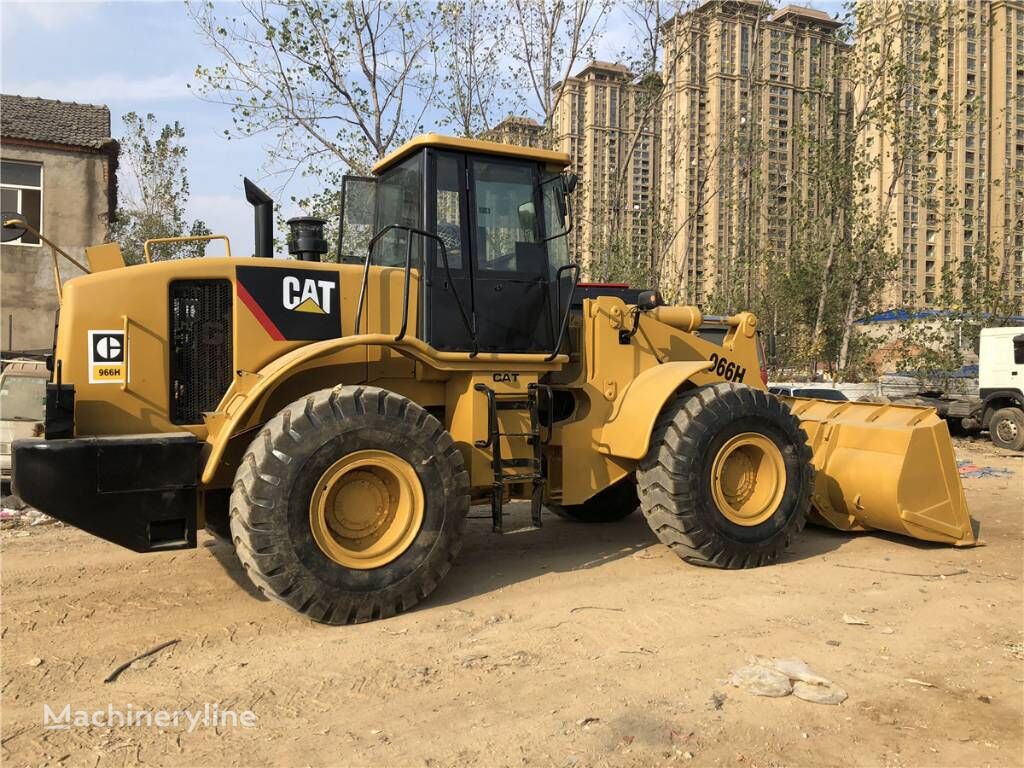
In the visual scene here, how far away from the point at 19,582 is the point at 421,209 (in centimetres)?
379

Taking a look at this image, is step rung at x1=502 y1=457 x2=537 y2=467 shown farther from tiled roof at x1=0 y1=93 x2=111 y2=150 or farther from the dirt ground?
tiled roof at x1=0 y1=93 x2=111 y2=150

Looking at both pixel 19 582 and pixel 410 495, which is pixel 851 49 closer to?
pixel 410 495

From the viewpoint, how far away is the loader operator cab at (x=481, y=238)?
5.41m

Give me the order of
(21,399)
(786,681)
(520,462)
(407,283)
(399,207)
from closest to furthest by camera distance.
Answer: (786,681)
(407,283)
(520,462)
(399,207)
(21,399)

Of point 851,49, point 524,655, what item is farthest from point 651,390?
point 851,49

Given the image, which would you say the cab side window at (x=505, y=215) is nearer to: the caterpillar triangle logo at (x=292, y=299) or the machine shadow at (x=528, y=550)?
the caterpillar triangle logo at (x=292, y=299)

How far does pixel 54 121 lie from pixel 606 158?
16093 millimetres

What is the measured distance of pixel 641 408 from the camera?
5.80 metres

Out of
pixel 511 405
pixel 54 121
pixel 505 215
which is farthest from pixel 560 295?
pixel 54 121

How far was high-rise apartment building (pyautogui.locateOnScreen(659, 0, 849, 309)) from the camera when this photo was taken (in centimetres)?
2019

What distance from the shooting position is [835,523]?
678cm

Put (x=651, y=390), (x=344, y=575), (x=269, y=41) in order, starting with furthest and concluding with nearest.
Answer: (x=269, y=41)
(x=651, y=390)
(x=344, y=575)

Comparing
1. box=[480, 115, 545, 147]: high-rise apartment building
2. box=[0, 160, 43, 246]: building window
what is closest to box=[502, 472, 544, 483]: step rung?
box=[480, 115, 545, 147]: high-rise apartment building

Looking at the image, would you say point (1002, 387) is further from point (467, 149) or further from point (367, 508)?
point (367, 508)
